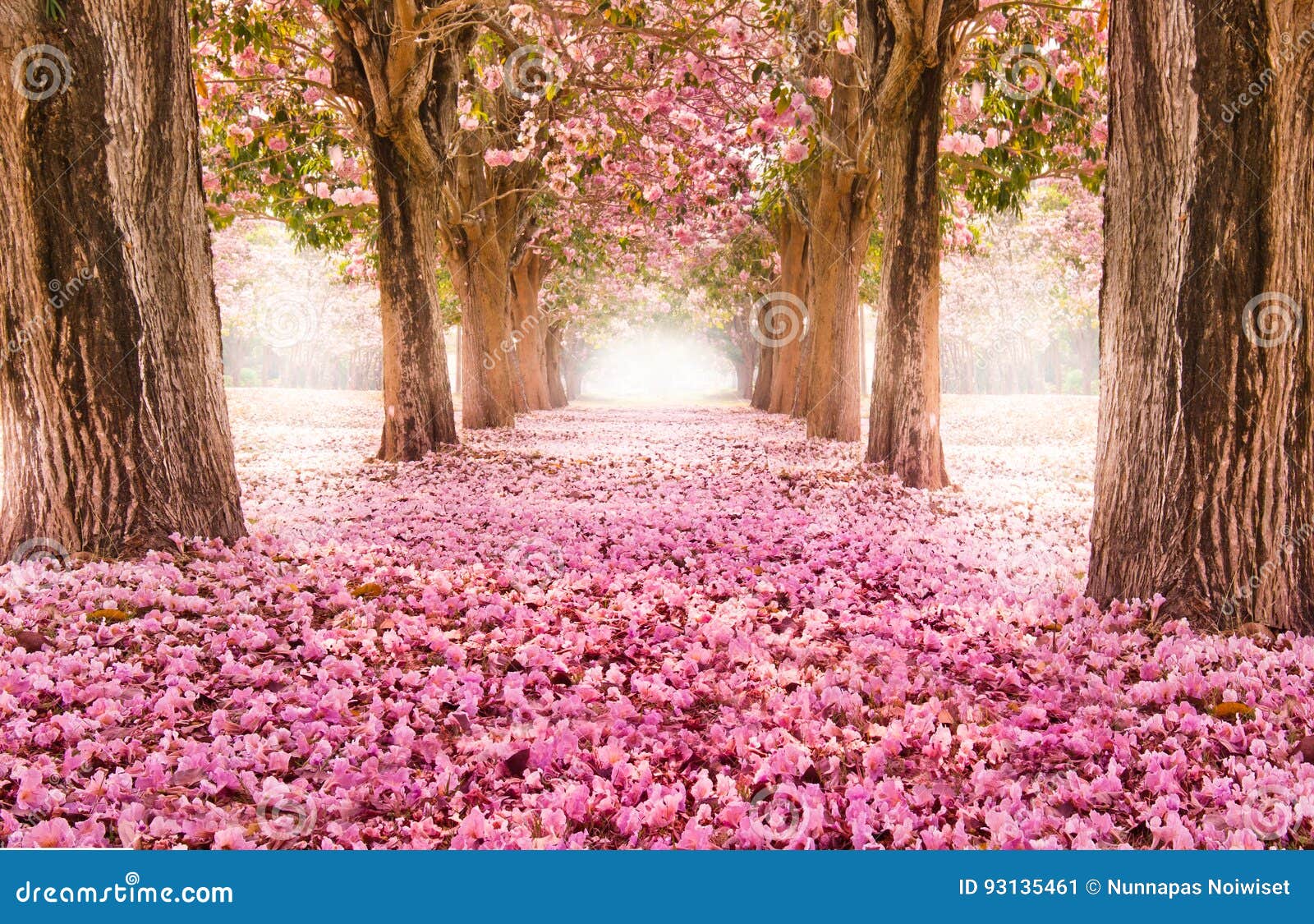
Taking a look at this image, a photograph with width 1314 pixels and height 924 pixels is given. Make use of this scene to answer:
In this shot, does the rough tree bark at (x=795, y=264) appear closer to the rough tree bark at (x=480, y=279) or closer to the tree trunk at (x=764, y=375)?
the rough tree bark at (x=480, y=279)

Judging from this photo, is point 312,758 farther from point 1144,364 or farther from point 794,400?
point 794,400

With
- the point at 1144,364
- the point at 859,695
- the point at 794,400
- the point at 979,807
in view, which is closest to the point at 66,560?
the point at 859,695

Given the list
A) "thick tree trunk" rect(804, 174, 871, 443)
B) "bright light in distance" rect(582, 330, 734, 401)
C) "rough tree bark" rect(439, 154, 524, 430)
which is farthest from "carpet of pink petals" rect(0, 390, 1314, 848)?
"bright light in distance" rect(582, 330, 734, 401)

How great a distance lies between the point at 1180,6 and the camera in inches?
173

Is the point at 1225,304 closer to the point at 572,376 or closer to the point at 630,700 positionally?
the point at 630,700

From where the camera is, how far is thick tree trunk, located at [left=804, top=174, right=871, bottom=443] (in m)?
15.1

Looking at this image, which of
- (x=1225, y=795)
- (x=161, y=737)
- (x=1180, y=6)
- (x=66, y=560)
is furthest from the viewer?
(x=66, y=560)

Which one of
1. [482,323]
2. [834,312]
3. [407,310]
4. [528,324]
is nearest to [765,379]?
[528,324]

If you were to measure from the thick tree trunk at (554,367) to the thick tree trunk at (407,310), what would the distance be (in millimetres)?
23186

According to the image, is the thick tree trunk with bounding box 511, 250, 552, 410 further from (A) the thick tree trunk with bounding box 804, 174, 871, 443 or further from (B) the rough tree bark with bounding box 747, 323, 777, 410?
(A) the thick tree trunk with bounding box 804, 174, 871, 443

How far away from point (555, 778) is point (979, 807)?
143cm

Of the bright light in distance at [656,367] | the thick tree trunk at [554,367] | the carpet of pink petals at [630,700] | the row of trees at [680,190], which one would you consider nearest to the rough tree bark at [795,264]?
the row of trees at [680,190]

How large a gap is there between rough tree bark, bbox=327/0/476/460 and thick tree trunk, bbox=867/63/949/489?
576 cm

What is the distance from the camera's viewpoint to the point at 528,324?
26.6 m
